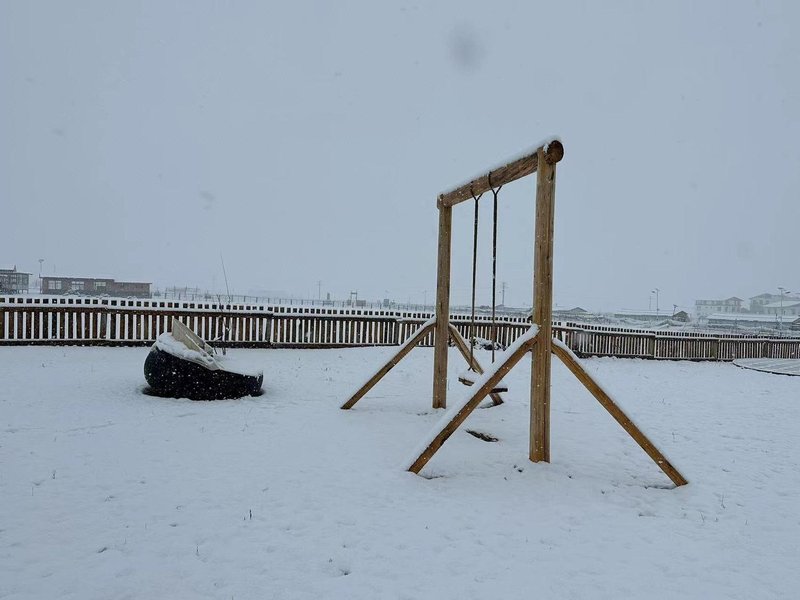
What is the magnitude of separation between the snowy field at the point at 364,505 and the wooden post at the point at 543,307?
1.17 feet

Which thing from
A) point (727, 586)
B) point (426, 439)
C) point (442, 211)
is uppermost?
point (442, 211)

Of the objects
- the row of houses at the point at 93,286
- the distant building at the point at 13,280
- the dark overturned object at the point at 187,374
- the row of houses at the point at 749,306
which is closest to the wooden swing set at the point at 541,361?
the dark overturned object at the point at 187,374

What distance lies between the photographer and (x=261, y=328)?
539 inches

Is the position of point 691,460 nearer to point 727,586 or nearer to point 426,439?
point 727,586

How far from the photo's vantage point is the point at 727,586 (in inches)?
114

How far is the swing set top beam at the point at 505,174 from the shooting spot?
485 cm

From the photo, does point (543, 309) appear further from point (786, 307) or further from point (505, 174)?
point (786, 307)

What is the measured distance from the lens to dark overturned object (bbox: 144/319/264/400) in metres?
6.95

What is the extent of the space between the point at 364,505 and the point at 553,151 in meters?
3.77

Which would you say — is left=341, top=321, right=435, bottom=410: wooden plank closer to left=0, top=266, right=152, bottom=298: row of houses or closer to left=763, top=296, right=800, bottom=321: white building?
left=0, top=266, right=152, bottom=298: row of houses

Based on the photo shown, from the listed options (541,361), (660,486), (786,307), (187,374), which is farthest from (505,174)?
(786,307)

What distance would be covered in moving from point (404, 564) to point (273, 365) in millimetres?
8193

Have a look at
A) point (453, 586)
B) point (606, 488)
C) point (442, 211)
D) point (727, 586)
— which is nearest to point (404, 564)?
point (453, 586)

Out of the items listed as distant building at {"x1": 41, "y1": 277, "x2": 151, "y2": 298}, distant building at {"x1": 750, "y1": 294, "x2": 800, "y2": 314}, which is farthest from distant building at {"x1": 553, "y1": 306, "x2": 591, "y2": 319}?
distant building at {"x1": 750, "y1": 294, "x2": 800, "y2": 314}
